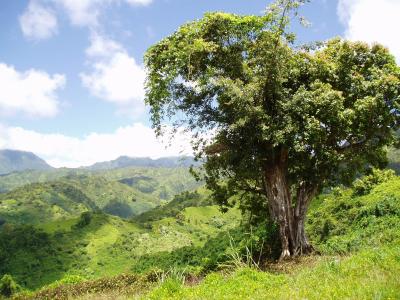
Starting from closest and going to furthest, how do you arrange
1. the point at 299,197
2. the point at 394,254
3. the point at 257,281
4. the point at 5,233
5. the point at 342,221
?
the point at 394,254 < the point at 257,281 < the point at 299,197 < the point at 342,221 < the point at 5,233

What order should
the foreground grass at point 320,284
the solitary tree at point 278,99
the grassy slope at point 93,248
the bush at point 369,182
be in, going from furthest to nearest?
the grassy slope at point 93,248, the bush at point 369,182, the solitary tree at point 278,99, the foreground grass at point 320,284

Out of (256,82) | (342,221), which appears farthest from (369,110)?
(342,221)

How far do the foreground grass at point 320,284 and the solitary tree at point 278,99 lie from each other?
302 inches

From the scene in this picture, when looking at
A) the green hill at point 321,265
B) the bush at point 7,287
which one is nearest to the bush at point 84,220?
the green hill at point 321,265

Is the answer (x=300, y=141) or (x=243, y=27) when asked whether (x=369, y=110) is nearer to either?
(x=300, y=141)

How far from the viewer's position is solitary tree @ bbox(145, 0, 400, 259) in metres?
21.6

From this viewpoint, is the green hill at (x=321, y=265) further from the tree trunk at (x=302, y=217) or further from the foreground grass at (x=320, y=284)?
the tree trunk at (x=302, y=217)

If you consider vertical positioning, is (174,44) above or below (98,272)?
above

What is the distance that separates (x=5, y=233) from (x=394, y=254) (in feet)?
601

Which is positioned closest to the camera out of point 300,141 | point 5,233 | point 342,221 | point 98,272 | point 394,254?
point 394,254

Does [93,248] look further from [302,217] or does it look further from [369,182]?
[302,217]

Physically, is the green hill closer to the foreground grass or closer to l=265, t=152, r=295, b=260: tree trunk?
the foreground grass

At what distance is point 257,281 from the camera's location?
14.9m

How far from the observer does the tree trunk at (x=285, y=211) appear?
2341 centimetres
